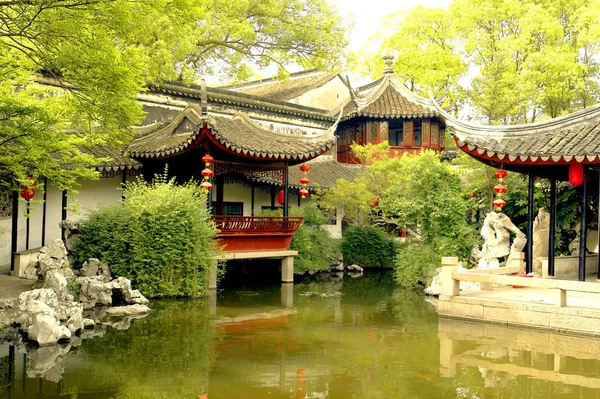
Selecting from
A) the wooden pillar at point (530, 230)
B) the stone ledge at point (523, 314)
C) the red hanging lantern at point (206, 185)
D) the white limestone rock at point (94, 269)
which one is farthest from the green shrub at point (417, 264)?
the white limestone rock at point (94, 269)

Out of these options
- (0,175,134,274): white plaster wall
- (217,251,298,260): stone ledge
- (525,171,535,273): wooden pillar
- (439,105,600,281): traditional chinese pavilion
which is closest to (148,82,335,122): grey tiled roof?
(0,175,134,274): white plaster wall

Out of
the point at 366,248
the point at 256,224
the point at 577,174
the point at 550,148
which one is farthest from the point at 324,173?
the point at 577,174

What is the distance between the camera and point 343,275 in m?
17.5

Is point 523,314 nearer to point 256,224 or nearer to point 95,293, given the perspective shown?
point 256,224

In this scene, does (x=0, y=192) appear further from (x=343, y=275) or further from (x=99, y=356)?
(x=343, y=275)

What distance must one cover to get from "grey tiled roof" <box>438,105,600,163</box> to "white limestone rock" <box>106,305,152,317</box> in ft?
19.5

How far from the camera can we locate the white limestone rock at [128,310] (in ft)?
33.1

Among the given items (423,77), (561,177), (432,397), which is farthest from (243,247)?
(423,77)

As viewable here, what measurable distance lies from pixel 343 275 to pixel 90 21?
37.0 feet

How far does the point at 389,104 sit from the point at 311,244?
8.23 metres

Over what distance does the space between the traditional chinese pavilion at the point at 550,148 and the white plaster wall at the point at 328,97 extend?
12139mm

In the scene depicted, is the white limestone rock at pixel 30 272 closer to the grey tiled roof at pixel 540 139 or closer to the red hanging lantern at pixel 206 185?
the red hanging lantern at pixel 206 185

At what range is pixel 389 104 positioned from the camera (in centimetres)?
2288

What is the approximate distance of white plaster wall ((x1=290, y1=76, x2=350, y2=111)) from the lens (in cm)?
2347
